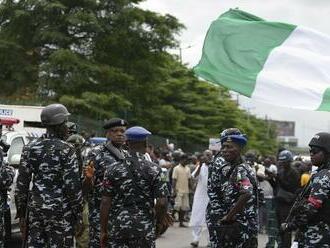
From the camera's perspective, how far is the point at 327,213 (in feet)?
20.8

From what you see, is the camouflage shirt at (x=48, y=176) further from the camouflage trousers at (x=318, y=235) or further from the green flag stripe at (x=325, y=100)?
the green flag stripe at (x=325, y=100)

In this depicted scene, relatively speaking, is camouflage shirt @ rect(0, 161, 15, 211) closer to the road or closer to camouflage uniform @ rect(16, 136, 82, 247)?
camouflage uniform @ rect(16, 136, 82, 247)

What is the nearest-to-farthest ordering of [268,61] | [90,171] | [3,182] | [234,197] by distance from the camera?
[268,61]
[234,197]
[3,182]
[90,171]

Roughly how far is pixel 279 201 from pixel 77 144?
4064 mm

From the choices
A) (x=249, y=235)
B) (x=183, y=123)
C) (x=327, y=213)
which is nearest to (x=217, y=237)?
(x=249, y=235)

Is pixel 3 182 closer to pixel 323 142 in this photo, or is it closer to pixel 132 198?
pixel 132 198

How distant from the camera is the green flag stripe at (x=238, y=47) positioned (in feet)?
23.4

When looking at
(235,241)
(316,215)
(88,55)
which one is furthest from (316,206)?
(88,55)

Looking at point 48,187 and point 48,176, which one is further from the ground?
point 48,176

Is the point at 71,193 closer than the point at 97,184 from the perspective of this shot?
Yes

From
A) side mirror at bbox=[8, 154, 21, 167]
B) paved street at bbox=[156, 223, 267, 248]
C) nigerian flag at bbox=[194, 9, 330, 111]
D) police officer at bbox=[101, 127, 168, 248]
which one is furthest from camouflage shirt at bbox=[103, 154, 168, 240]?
paved street at bbox=[156, 223, 267, 248]

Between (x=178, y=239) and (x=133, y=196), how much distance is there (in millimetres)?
8668

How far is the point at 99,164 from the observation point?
7.83 m

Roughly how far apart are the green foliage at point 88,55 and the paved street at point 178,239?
14564 mm
